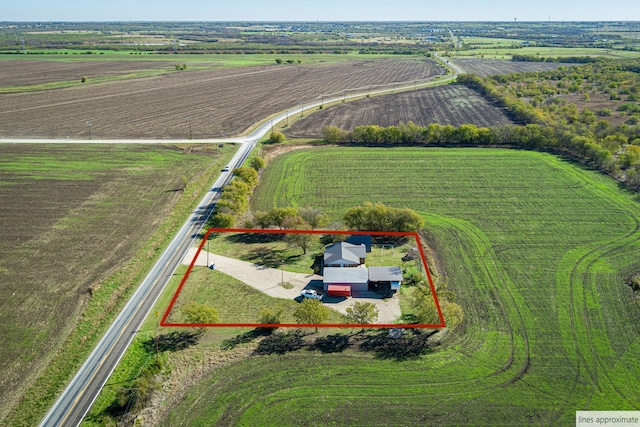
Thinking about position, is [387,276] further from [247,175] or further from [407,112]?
[407,112]

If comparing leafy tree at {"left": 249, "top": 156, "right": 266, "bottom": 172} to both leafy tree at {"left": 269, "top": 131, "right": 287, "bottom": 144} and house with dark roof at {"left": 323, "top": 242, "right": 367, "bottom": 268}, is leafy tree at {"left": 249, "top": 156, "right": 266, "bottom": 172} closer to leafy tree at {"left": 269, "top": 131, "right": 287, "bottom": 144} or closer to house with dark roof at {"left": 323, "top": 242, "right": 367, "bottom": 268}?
leafy tree at {"left": 269, "top": 131, "right": 287, "bottom": 144}

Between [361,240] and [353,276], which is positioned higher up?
[361,240]

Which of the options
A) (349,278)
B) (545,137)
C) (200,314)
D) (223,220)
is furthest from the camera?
(545,137)

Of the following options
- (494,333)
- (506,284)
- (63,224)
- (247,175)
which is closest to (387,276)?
(494,333)

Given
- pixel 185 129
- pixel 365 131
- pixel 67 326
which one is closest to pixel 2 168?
pixel 185 129

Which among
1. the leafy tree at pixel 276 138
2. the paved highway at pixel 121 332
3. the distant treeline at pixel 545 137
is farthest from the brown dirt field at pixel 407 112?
the paved highway at pixel 121 332

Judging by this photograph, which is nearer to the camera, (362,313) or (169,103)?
(362,313)

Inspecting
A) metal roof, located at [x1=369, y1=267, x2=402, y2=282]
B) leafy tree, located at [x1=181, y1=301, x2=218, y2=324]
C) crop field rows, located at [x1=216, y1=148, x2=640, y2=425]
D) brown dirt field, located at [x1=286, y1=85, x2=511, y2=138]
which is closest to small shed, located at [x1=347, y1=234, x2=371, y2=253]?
metal roof, located at [x1=369, y1=267, x2=402, y2=282]

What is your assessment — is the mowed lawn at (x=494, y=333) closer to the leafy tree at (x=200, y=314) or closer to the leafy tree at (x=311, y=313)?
the leafy tree at (x=311, y=313)
